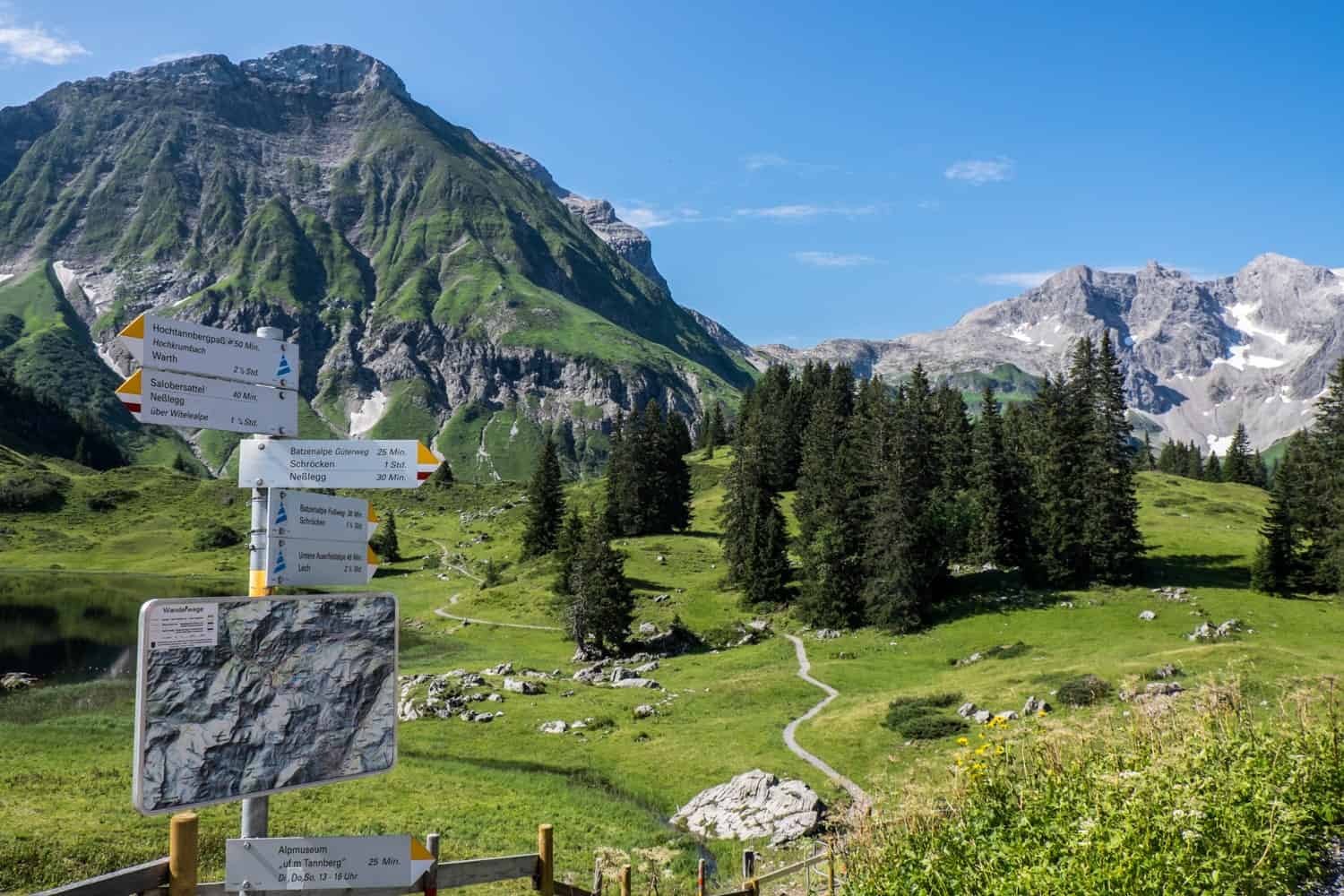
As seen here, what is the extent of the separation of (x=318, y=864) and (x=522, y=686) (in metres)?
50.2

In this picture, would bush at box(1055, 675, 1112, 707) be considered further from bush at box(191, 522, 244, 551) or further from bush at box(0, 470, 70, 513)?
bush at box(0, 470, 70, 513)

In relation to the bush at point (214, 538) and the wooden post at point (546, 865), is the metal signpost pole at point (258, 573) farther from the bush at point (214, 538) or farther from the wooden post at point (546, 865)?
the bush at point (214, 538)

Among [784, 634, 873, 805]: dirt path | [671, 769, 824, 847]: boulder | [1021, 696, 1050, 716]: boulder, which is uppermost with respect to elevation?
[1021, 696, 1050, 716]: boulder

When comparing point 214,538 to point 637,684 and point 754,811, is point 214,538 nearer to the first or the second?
point 637,684

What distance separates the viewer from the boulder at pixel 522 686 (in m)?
56.3

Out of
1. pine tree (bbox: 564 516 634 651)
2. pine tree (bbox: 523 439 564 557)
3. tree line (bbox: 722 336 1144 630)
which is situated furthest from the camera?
pine tree (bbox: 523 439 564 557)

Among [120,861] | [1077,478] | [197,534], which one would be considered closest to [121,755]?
[120,861]

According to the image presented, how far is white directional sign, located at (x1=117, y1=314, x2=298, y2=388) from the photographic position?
8289 millimetres

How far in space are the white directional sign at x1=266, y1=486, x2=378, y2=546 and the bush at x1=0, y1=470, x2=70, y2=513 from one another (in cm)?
18209

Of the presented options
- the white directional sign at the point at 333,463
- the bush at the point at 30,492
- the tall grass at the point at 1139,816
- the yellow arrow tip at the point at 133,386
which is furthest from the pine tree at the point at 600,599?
the bush at the point at 30,492

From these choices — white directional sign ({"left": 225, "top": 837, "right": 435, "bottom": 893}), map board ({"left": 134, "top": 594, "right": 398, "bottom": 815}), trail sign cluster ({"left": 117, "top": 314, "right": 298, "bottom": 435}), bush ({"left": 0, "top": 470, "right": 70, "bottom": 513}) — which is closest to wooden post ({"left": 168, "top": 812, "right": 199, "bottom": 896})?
white directional sign ({"left": 225, "top": 837, "right": 435, "bottom": 893})

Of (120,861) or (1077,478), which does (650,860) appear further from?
(1077,478)

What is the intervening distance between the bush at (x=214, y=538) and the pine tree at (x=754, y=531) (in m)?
89.6

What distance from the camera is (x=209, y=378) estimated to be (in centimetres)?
884
